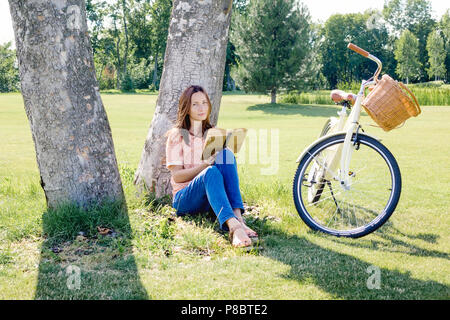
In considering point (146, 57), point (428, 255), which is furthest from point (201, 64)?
point (146, 57)

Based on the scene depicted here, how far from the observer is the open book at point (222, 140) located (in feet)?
12.7

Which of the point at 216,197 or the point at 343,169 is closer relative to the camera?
the point at 216,197

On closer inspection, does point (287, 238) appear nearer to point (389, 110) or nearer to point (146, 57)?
point (389, 110)

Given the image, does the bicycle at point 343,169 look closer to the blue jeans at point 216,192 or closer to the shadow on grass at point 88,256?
the blue jeans at point 216,192

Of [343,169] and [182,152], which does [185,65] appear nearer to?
[182,152]

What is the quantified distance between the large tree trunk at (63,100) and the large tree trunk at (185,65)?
63 cm

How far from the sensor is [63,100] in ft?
13.2

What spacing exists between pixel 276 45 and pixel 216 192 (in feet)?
75.0

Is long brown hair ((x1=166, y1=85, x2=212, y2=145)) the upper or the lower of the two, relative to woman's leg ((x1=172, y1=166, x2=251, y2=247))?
upper

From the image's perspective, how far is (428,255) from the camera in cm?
382

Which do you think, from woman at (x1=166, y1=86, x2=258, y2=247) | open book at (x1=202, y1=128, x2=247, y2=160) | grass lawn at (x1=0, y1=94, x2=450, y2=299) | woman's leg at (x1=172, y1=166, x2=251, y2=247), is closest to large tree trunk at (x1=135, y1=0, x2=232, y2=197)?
grass lawn at (x1=0, y1=94, x2=450, y2=299)

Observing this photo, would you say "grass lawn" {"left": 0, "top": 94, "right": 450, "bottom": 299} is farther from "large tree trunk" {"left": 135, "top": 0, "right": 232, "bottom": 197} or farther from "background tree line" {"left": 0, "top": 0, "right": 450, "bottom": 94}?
"background tree line" {"left": 0, "top": 0, "right": 450, "bottom": 94}

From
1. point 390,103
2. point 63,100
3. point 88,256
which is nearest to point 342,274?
point 390,103

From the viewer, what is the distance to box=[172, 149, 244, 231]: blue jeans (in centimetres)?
389
